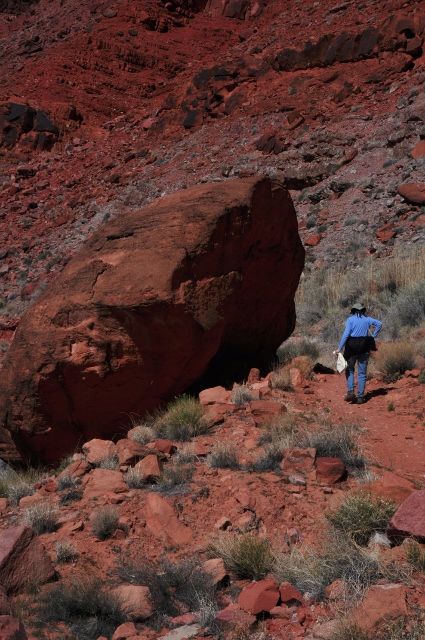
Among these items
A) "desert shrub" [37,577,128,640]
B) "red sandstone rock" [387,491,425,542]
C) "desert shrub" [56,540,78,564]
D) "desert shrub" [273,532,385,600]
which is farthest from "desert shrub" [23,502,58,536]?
"red sandstone rock" [387,491,425,542]

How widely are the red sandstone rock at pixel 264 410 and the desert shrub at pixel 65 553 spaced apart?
2461 millimetres

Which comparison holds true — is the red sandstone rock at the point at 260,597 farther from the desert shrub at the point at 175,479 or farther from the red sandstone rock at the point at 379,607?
the desert shrub at the point at 175,479

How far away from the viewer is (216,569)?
14.2 ft

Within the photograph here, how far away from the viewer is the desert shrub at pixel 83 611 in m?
3.92

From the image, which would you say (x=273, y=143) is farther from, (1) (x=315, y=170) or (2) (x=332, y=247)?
(2) (x=332, y=247)

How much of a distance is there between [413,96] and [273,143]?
186 inches

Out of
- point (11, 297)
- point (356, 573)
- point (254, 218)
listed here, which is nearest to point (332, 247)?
point (254, 218)

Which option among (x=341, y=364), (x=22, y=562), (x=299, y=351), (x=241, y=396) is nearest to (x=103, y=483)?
(x=22, y=562)

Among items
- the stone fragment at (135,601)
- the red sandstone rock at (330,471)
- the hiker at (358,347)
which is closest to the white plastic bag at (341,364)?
the hiker at (358,347)

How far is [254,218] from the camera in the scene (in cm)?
827

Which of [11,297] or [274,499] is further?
[11,297]

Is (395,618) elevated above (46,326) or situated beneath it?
situated beneath

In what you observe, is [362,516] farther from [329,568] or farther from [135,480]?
[135,480]

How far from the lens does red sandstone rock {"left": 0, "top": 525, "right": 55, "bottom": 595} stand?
14.1ft
